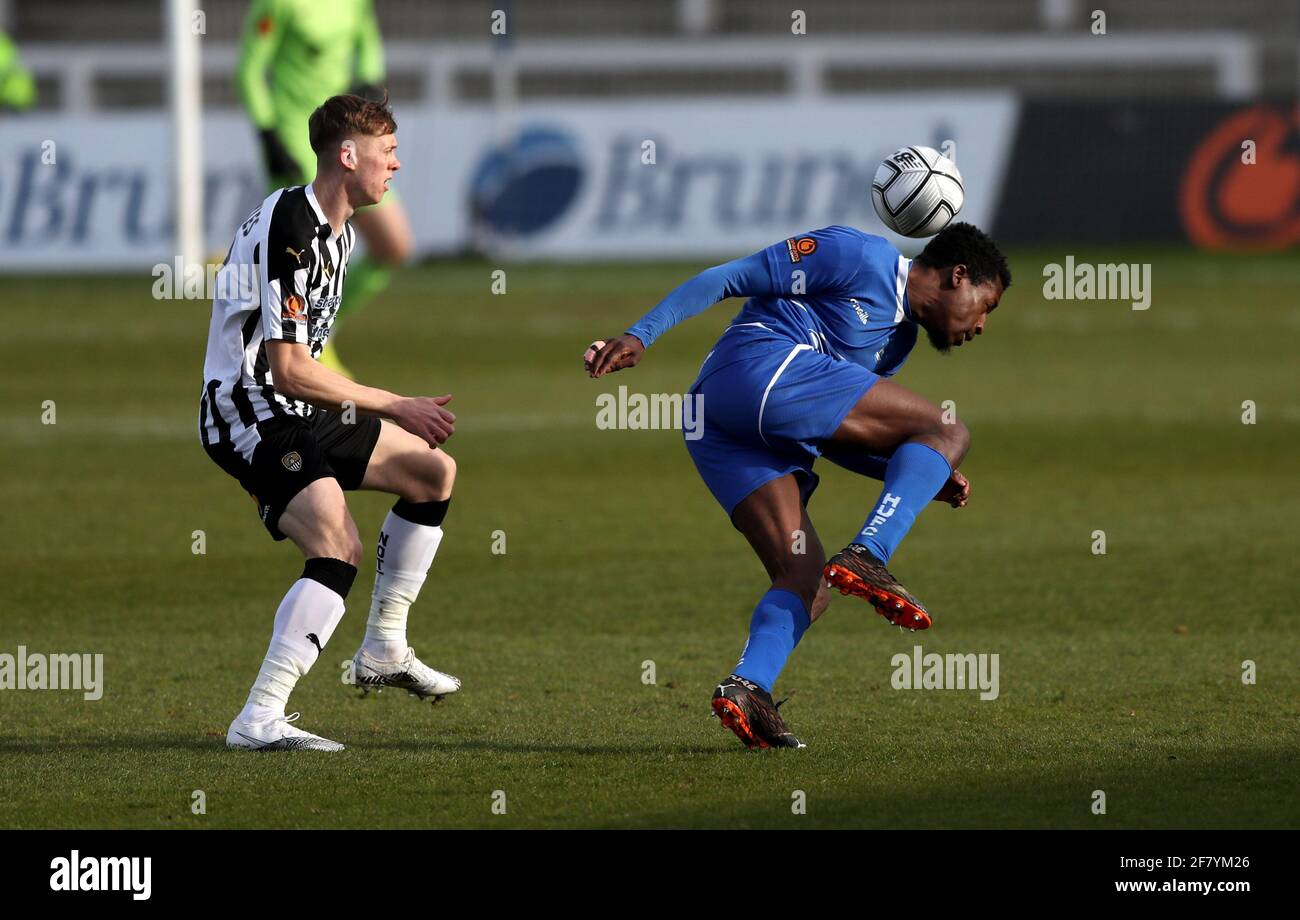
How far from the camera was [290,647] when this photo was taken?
572 cm

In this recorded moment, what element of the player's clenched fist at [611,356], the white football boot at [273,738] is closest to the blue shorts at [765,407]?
the player's clenched fist at [611,356]

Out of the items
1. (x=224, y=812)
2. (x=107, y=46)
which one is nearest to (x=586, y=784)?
(x=224, y=812)

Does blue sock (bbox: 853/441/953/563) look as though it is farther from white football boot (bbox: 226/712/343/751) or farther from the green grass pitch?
white football boot (bbox: 226/712/343/751)

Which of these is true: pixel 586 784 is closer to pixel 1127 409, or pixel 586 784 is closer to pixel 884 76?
pixel 1127 409

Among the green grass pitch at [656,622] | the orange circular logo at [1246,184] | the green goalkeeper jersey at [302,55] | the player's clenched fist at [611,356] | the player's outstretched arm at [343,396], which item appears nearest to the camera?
the green grass pitch at [656,622]

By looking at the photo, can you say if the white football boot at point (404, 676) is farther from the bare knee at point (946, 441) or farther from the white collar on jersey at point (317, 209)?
the bare knee at point (946, 441)

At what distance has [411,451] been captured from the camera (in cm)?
635

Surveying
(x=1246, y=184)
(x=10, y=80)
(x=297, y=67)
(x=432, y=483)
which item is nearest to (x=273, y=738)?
(x=432, y=483)

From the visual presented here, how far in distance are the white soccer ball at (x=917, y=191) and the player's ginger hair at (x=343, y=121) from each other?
1752mm

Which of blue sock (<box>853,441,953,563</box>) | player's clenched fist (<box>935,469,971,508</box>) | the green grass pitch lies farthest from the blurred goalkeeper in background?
blue sock (<box>853,441,953,563</box>)

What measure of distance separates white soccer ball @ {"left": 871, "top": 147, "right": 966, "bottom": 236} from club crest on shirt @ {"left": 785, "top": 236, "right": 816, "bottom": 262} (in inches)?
35.7

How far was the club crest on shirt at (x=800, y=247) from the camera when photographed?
570cm

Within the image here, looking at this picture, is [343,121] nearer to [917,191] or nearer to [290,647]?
[290,647]

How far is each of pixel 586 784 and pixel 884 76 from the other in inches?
1263
